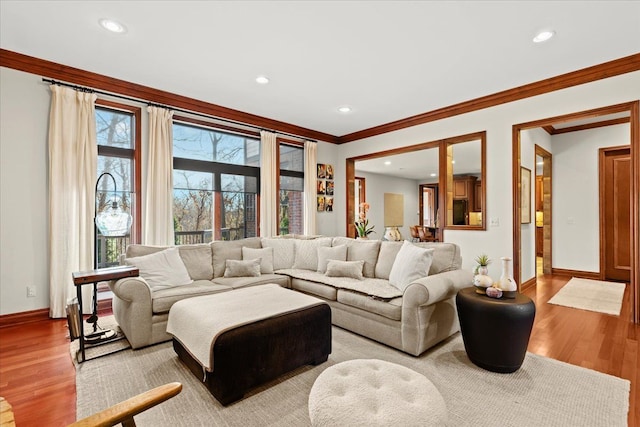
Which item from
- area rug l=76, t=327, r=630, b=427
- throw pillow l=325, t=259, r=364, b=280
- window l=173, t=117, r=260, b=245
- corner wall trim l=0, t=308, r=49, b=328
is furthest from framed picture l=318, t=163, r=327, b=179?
corner wall trim l=0, t=308, r=49, b=328

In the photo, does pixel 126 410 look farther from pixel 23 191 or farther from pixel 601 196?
pixel 601 196

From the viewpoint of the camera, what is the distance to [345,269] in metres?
3.60

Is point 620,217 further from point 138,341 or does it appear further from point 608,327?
point 138,341

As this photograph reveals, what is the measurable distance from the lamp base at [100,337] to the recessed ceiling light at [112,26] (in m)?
2.81

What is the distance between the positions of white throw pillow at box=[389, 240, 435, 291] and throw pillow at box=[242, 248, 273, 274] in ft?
5.67

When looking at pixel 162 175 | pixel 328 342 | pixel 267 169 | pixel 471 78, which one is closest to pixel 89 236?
pixel 162 175

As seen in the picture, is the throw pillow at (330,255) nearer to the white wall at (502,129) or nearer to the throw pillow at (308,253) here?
the throw pillow at (308,253)

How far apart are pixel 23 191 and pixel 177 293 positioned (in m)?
2.12

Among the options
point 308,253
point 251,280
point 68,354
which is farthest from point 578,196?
point 68,354

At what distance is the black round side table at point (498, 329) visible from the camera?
217 cm

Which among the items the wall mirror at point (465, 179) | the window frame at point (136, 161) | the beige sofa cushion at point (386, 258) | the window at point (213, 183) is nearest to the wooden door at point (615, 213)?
the wall mirror at point (465, 179)

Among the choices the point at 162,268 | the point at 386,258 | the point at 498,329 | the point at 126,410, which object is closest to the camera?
the point at 126,410

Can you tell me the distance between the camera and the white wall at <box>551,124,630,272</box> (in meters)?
5.49

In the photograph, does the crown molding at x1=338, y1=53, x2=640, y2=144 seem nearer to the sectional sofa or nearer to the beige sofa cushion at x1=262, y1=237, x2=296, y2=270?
the sectional sofa
